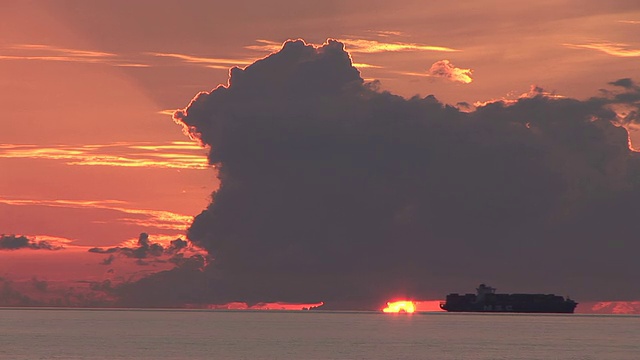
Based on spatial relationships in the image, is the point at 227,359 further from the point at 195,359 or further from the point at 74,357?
the point at 74,357

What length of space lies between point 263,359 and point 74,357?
30.9 m

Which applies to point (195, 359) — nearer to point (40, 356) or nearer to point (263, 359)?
point (263, 359)

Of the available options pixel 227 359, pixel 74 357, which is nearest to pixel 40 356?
pixel 74 357

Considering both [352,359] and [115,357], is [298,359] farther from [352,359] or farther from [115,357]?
[115,357]

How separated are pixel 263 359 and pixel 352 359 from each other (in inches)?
581

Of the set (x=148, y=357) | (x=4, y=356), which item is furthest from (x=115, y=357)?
(x=4, y=356)

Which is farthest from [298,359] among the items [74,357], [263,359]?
[74,357]

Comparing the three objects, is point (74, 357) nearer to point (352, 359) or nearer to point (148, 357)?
point (148, 357)

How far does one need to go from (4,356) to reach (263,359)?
Answer: 42604 millimetres

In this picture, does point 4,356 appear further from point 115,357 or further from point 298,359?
point 298,359

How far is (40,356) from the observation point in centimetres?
19762

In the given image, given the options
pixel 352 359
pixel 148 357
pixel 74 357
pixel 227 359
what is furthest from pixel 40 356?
pixel 352 359

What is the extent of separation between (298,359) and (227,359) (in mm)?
11766

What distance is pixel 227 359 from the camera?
200 meters
